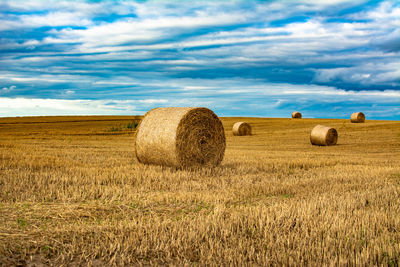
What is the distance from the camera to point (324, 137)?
82.7 feet

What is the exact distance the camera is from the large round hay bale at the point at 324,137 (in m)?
25.3

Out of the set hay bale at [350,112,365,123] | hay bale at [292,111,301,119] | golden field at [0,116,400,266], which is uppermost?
hay bale at [292,111,301,119]

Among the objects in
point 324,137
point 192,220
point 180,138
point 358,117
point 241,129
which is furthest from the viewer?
point 358,117

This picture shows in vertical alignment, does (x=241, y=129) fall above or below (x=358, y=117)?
below

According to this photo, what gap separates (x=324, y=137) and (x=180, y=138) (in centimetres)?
1631

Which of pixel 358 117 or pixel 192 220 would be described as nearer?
pixel 192 220

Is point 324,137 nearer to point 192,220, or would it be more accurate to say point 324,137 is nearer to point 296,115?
point 192,220

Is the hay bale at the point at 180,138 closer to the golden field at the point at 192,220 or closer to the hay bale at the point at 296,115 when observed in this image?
the golden field at the point at 192,220

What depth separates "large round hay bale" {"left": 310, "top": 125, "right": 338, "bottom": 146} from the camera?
2530 cm

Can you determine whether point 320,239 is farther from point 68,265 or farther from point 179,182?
point 179,182

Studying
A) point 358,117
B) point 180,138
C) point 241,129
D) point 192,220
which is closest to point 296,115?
point 358,117

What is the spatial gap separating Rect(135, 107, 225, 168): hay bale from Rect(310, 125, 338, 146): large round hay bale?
14630mm

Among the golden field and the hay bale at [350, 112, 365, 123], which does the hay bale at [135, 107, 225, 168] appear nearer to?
the golden field

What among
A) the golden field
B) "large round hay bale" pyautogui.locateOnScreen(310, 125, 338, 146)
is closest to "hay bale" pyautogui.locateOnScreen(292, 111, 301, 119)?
"large round hay bale" pyautogui.locateOnScreen(310, 125, 338, 146)
